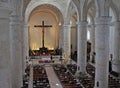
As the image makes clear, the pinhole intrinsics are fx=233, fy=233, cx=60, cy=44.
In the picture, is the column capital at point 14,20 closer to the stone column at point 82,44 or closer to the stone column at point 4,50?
the stone column at point 4,50

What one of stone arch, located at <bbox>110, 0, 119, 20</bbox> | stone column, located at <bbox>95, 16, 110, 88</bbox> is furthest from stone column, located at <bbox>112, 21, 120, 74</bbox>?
stone column, located at <bbox>95, 16, 110, 88</bbox>

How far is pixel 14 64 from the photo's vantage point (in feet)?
62.3

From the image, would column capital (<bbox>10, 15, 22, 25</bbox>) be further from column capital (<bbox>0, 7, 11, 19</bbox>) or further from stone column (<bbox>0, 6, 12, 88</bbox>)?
column capital (<bbox>0, 7, 11, 19</bbox>)

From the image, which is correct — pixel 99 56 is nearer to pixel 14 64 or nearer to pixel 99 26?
pixel 99 26

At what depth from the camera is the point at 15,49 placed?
61.7 ft

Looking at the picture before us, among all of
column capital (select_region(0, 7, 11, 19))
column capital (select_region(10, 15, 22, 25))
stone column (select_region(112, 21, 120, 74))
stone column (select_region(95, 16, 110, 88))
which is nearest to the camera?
column capital (select_region(0, 7, 11, 19))

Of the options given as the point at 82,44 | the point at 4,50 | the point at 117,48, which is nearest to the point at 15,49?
the point at 4,50

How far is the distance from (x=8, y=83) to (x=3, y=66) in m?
0.76

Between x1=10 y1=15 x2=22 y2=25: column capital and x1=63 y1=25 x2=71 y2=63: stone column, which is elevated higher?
x1=10 y1=15 x2=22 y2=25: column capital

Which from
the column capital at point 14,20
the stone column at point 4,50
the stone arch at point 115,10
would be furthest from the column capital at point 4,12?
the stone arch at point 115,10

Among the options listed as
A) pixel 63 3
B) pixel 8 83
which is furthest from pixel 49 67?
pixel 8 83

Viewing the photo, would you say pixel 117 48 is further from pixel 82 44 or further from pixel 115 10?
pixel 82 44

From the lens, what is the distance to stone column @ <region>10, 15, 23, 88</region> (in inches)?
718

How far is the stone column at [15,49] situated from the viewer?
18.2 meters
